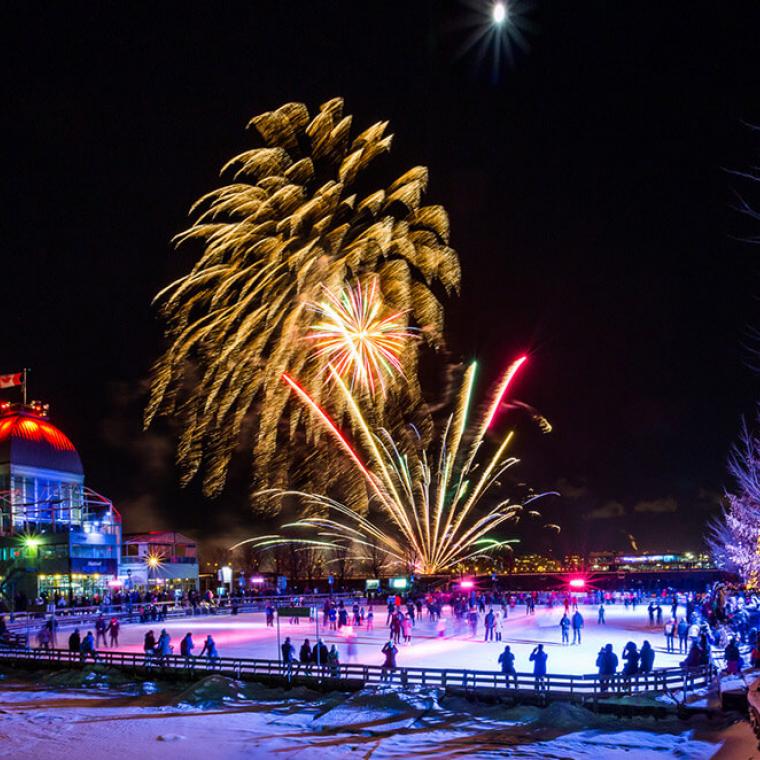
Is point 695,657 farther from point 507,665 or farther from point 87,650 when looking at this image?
point 87,650

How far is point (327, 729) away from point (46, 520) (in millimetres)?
49752

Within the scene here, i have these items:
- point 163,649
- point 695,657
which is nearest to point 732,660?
point 695,657

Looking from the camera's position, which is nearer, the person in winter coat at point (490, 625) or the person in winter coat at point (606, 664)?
the person in winter coat at point (606, 664)

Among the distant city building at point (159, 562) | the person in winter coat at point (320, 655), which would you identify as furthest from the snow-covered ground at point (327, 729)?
the distant city building at point (159, 562)

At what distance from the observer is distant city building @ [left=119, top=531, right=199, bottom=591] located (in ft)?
235

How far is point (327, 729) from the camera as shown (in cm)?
2161

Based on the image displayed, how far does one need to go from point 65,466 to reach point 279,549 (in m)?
68.9

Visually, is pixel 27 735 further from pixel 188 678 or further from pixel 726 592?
pixel 726 592

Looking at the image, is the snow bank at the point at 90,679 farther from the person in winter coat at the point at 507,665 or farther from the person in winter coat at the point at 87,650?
the person in winter coat at the point at 507,665

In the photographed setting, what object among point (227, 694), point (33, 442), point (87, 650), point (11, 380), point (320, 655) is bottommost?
point (227, 694)

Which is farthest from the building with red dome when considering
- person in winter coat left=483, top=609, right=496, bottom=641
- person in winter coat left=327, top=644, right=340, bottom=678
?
person in winter coat left=327, top=644, right=340, bottom=678

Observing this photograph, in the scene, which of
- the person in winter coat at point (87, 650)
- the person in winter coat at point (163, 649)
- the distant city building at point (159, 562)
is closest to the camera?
the person in winter coat at point (163, 649)

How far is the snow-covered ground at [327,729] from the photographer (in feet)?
60.7

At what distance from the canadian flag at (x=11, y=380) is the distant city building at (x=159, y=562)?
52.7ft
